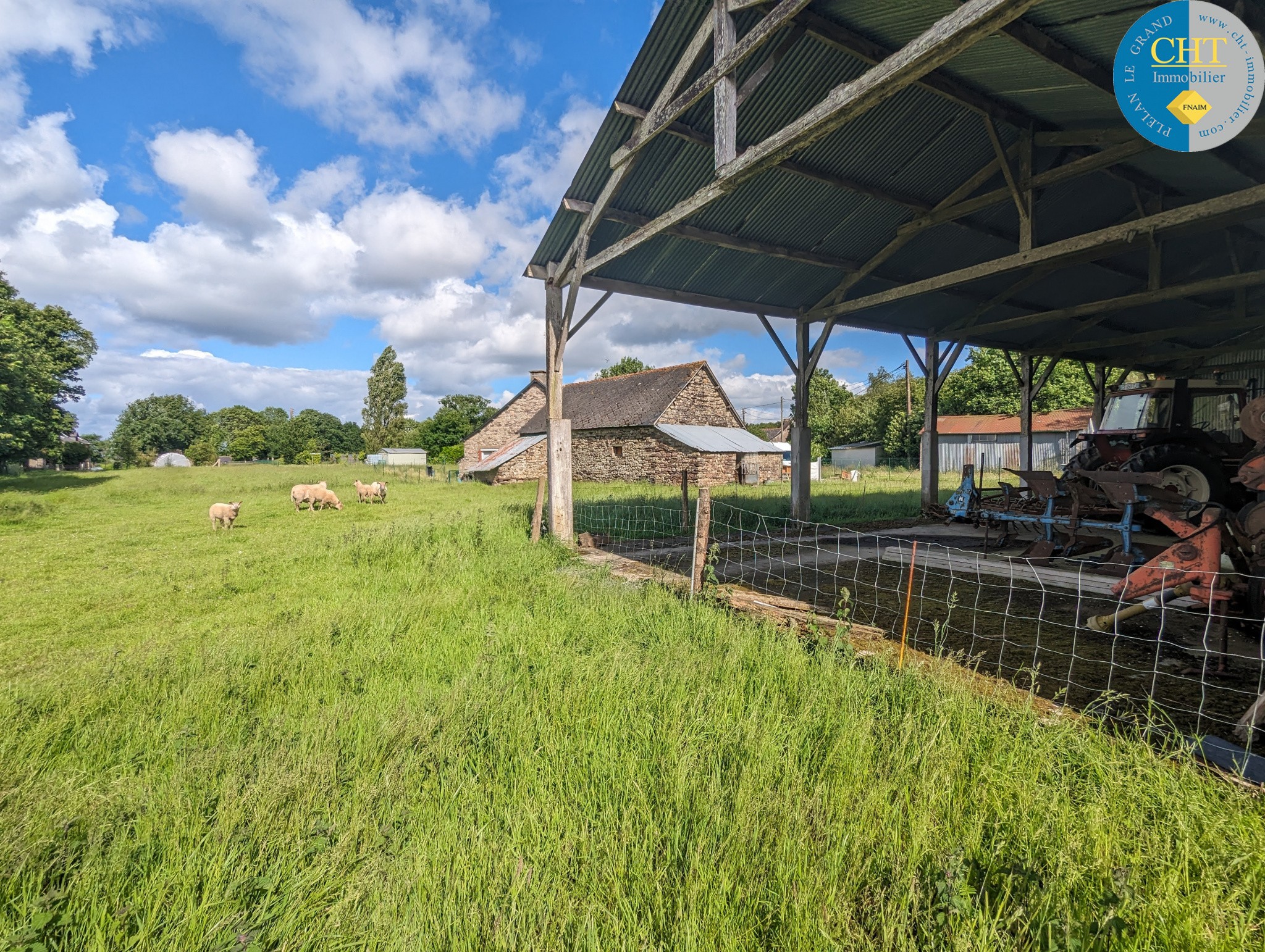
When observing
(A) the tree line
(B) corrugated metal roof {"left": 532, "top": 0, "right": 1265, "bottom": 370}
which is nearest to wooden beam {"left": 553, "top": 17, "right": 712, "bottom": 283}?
(B) corrugated metal roof {"left": 532, "top": 0, "right": 1265, "bottom": 370}

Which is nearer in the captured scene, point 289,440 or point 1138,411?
point 1138,411

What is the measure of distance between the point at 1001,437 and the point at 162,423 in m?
99.3

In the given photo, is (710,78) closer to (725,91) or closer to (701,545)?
(725,91)

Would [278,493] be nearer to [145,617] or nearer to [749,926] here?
[145,617]

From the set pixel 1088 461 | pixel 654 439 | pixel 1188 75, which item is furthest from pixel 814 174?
pixel 654 439

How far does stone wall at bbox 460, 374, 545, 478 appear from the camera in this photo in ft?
105

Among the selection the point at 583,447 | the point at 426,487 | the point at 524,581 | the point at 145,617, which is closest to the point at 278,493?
the point at 426,487

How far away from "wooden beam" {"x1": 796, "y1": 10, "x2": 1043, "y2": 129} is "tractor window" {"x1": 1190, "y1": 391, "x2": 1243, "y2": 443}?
726cm

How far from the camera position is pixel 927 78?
5605 mm

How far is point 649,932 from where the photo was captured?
5.43 feet

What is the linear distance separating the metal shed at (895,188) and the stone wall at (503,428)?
23.3 meters

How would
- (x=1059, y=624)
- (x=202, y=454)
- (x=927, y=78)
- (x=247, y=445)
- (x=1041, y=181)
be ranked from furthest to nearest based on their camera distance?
1. (x=247, y=445)
2. (x=202, y=454)
3. (x=1041, y=181)
4. (x=927, y=78)
5. (x=1059, y=624)

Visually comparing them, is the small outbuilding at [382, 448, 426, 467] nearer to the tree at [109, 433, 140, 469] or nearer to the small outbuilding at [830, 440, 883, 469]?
the small outbuilding at [830, 440, 883, 469]

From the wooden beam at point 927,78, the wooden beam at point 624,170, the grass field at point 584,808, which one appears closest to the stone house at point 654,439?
the wooden beam at point 624,170
